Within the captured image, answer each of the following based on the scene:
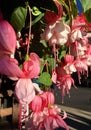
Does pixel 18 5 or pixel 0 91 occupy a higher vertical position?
pixel 18 5

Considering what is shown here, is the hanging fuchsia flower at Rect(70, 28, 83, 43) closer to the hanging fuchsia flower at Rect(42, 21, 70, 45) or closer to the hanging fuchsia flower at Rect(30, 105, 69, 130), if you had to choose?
the hanging fuchsia flower at Rect(42, 21, 70, 45)

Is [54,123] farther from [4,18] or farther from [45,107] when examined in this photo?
[4,18]

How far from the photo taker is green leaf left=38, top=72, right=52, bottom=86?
0.73 metres

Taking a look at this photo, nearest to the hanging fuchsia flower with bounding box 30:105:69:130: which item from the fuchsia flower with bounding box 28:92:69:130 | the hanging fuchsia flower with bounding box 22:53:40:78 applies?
the fuchsia flower with bounding box 28:92:69:130

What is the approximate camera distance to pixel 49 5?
2.09ft

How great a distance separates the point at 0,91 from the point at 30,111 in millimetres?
77

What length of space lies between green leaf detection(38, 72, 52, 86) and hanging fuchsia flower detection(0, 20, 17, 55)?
0.18m

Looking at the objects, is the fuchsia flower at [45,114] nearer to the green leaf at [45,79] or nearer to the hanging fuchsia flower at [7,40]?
the green leaf at [45,79]

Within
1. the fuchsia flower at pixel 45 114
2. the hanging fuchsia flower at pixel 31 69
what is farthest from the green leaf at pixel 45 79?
the hanging fuchsia flower at pixel 31 69

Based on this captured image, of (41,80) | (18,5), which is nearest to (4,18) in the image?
(18,5)

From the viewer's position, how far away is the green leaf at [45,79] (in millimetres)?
729

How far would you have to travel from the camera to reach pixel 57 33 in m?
0.64

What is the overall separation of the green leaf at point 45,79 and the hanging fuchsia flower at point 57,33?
0.11 m

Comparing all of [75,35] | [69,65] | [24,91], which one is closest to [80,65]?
[69,65]
